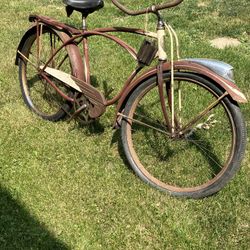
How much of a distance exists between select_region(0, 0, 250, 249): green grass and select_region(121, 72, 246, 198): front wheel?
195mm

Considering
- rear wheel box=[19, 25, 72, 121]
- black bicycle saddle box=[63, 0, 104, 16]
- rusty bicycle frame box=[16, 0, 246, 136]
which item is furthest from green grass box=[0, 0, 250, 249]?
black bicycle saddle box=[63, 0, 104, 16]

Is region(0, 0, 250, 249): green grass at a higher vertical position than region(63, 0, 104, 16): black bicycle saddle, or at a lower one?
lower

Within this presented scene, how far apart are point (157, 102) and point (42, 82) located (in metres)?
1.45

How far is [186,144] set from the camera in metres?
5.03

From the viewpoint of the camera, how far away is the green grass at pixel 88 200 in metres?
4.03

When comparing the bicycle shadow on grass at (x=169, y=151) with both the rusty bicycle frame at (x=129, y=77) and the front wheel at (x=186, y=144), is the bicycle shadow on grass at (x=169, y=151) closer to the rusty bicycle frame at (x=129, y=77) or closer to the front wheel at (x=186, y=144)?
the front wheel at (x=186, y=144)

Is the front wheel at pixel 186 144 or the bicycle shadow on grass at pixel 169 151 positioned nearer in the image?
the front wheel at pixel 186 144

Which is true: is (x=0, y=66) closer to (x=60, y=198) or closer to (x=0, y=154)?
(x=0, y=154)

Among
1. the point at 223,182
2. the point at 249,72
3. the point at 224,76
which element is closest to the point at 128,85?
the point at 224,76

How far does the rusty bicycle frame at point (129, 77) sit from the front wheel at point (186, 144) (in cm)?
6

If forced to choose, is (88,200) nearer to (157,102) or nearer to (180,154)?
(180,154)

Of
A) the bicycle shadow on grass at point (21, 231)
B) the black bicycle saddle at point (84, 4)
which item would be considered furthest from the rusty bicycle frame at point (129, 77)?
the bicycle shadow on grass at point (21, 231)

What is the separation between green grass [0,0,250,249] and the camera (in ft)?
13.2

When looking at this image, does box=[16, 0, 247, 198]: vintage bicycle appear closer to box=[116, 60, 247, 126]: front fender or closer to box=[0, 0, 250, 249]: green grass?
box=[116, 60, 247, 126]: front fender
